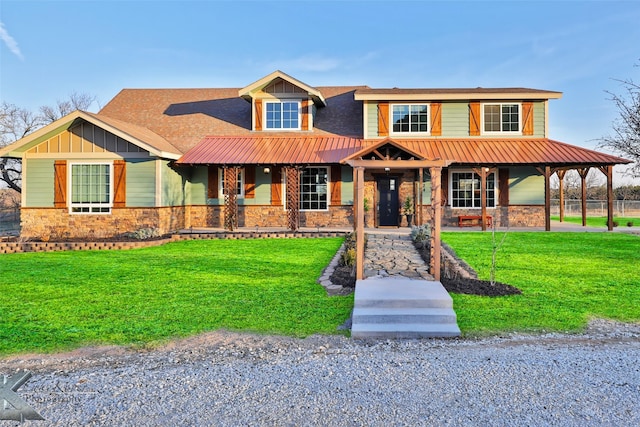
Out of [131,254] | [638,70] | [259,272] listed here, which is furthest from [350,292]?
[638,70]

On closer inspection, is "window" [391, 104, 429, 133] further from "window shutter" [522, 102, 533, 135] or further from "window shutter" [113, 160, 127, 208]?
"window shutter" [113, 160, 127, 208]

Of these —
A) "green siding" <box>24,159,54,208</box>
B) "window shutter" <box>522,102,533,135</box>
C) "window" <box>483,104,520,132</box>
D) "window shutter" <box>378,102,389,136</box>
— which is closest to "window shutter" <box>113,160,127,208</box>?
"green siding" <box>24,159,54,208</box>

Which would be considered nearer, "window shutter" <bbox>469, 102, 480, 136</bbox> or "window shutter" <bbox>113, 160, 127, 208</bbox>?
"window shutter" <bbox>113, 160, 127, 208</bbox>

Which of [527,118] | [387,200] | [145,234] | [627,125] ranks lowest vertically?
[145,234]

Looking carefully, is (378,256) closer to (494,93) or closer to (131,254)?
(131,254)

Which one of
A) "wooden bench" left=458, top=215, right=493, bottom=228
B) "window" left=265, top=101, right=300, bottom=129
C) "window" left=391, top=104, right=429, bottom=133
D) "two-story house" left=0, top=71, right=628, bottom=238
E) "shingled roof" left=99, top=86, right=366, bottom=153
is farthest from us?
"shingled roof" left=99, top=86, right=366, bottom=153

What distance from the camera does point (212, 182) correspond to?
17.4 metres

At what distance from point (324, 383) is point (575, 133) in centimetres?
3668

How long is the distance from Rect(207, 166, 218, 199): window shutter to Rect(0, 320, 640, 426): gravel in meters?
13.0

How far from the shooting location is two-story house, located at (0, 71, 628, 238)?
15.0m

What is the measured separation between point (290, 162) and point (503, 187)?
914cm

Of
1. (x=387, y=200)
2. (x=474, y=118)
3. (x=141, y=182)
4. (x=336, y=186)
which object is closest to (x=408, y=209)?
(x=387, y=200)

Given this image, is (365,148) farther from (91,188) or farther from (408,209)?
(91,188)

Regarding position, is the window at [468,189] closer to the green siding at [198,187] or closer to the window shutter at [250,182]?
the window shutter at [250,182]
